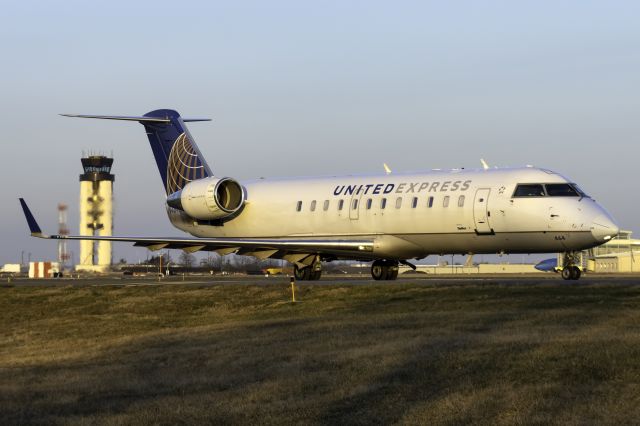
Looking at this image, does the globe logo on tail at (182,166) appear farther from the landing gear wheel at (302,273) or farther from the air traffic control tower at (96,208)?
the air traffic control tower at (96,208)

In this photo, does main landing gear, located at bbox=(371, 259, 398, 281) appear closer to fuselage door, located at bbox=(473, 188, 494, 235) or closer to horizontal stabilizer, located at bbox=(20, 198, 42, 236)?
fuselage door, located at bbox=(473, 188, 494, 235)

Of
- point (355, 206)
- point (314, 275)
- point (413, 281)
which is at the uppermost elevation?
point (355, 206)

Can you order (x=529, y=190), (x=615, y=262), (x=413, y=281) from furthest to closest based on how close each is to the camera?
(x=615, y=262)
(x=413, y=281)
(x=529, y=190)

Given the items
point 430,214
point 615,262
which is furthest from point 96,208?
point 430,214

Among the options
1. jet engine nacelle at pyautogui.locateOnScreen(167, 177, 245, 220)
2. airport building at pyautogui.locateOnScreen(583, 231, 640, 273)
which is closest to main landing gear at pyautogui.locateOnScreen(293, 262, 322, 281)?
jet engine nacelle at pyautogui.locateOnScreen(167, 177, 245, 220)

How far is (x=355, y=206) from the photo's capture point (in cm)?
3806

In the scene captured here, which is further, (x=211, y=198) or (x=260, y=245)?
(x=211, y=198)

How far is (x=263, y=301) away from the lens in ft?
105

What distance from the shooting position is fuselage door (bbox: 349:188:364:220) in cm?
3794

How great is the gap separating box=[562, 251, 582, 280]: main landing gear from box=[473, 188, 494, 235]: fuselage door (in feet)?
9.03

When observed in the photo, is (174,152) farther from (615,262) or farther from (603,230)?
(615,262)

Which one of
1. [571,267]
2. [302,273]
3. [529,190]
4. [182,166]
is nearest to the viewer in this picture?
[529,190]

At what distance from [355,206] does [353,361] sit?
20.7 meters

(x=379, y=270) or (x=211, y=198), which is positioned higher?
(x=211, y=198)
